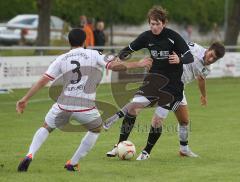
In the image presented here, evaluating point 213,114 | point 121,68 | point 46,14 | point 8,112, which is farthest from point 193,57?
point 46,14

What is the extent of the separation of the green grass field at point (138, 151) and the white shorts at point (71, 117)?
2.21 ft

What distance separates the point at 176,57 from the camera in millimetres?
10672

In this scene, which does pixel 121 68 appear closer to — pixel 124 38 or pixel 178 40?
pixel 178 40

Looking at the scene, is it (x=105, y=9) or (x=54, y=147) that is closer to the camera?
(x=54, y=147)

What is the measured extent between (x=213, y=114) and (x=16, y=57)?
7.31 metres

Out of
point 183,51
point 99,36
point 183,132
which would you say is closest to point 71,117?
point 183,51

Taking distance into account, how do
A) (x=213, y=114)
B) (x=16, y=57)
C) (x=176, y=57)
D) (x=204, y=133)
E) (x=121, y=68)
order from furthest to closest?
(x=16, y=57)
(x=213, y=114)
(x=204, y=133)
(x=176, y=57)
(x=121, y=68)

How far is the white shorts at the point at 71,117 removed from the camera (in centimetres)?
973

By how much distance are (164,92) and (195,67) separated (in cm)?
75

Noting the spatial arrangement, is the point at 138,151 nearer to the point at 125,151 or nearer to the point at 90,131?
the point at 125,151

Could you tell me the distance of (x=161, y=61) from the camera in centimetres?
1102

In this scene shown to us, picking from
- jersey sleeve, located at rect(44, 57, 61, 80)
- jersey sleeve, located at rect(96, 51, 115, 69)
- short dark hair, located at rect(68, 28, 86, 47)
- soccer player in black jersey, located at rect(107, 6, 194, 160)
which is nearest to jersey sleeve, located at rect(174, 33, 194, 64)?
soccer player in black jersey, located at rect(107, 6, 194, 160)

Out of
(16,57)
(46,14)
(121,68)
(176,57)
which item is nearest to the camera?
(121,68)

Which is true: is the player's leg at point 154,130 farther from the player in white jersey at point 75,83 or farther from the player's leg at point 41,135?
the player's leg at point 41,135
